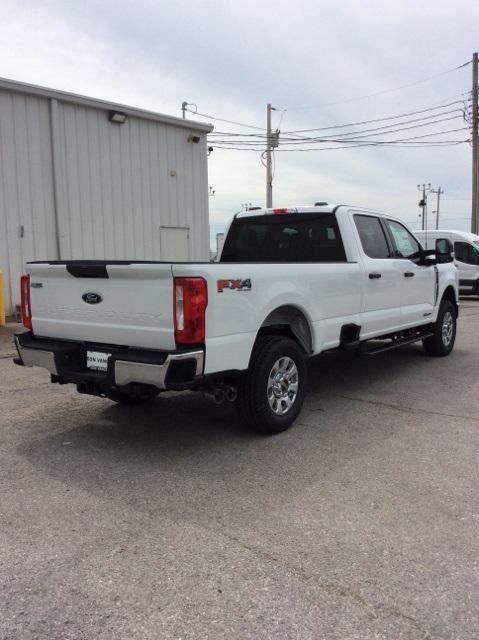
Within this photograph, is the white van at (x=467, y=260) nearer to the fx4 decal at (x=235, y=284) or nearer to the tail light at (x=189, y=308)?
the fx4 decal at (x=235, y=284)

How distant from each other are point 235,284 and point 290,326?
103 cm

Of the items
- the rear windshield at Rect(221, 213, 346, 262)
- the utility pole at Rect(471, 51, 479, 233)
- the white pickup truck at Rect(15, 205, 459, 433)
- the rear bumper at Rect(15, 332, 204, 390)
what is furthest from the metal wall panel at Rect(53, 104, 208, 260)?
the utility pole at Rect(471, 51, 479, 233)

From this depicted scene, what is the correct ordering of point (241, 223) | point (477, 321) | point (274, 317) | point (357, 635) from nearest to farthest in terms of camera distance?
1. point (357, 635)
2. point (274, 317)
3. point (241, 223)
4. point (477, 321)

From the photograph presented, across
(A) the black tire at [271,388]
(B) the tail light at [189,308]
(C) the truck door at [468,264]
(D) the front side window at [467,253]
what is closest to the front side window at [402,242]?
(A) the black tire at [271,388]

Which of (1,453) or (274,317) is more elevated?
(274,317)

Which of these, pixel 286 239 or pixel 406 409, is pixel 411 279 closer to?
pixel 286 239

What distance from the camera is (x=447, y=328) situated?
8.59 meters

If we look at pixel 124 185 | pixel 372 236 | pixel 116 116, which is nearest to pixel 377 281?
pixel 372 236

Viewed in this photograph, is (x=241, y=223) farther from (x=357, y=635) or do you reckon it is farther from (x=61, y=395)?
(x=357, y=635)

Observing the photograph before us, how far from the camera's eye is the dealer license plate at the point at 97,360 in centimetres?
432

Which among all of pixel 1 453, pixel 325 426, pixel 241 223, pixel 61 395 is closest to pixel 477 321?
pixel 241 223

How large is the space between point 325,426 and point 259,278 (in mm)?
1596

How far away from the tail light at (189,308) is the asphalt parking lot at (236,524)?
101 cm

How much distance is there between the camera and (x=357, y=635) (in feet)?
7.77
